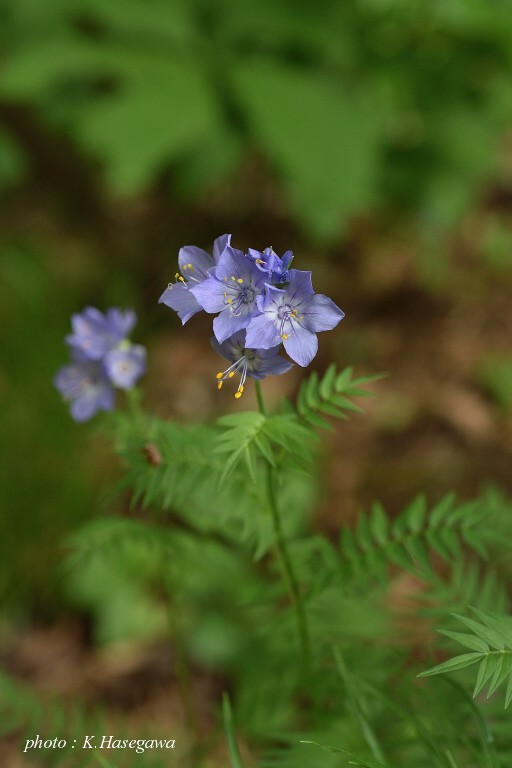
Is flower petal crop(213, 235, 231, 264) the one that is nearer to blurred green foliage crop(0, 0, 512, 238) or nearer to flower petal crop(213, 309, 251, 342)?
flower petal crop(213, 309, 251, 342)

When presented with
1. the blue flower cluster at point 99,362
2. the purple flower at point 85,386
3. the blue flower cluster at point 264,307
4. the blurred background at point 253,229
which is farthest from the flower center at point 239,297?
the blurred background at point 253,229

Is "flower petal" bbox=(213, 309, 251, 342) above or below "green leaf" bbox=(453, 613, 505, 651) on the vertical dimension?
above

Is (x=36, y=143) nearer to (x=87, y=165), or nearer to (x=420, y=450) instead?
(x=87, y=165)

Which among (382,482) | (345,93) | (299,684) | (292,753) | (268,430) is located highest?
(345,93)

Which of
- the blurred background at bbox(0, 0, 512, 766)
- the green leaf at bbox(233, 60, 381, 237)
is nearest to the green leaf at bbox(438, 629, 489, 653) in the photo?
the blurred background at bbox(0, 0, 512, 766)

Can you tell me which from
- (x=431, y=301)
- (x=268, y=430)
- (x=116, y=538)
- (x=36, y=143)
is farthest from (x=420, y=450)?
(x=36, y=143)

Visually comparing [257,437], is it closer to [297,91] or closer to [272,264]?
[272,264]

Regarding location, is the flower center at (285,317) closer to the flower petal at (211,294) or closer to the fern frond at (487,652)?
the flower petal at (211,294)
